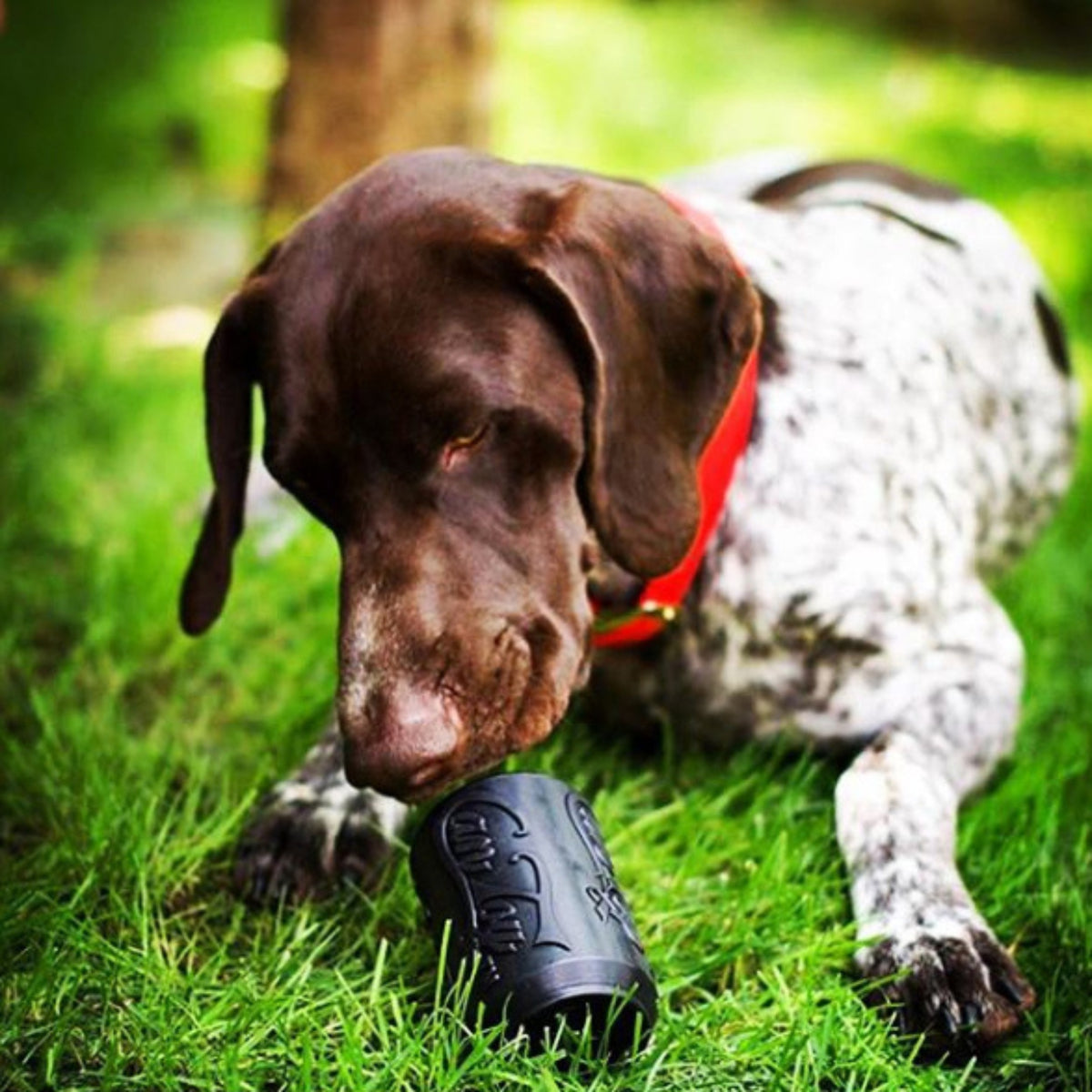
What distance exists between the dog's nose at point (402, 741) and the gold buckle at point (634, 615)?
587 mm

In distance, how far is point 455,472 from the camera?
226cm

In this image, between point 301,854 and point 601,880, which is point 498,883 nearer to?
point 601,880

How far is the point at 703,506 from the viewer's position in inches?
106

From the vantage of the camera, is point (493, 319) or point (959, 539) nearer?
point (493, 319)

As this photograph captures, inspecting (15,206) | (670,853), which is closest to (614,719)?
(670,853)

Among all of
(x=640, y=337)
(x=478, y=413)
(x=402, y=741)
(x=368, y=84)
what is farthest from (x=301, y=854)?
(x=368, y=84)

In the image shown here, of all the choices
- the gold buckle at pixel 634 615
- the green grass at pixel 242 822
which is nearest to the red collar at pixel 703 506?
the gold buckle at pixel 634 615

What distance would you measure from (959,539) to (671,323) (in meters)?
0.87

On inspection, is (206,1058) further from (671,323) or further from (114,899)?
(671,323)

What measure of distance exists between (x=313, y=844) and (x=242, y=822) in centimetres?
19

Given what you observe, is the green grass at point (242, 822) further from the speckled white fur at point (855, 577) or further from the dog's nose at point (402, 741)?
the dog's nose at point (402, 741)

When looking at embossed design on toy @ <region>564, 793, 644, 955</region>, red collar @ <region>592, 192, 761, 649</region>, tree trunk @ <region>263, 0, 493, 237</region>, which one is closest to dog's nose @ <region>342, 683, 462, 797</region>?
embossed design on toy @ <region>564, 793, 644, 955</region>

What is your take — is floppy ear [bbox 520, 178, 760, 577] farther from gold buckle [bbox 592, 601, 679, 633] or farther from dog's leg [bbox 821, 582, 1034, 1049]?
dog's leg [bbox 821, 582, 1034, 1049]

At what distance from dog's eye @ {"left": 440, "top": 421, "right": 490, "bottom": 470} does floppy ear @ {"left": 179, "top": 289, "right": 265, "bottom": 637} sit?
17.1 inches
